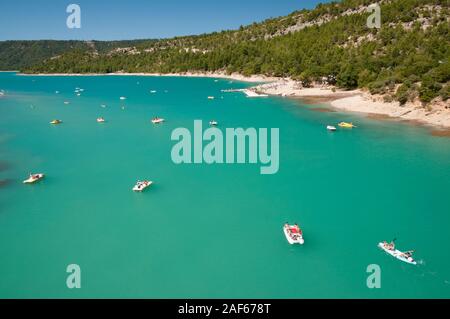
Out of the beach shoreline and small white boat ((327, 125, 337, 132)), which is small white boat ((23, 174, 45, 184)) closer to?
small white boat ((327, 125, 337, 132))

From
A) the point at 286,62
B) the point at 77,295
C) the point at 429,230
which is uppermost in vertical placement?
the point at 286,62

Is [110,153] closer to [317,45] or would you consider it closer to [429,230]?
[429,230]

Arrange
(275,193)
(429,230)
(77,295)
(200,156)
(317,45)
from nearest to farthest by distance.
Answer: (77,295) < (429,230) < (275,193) < (200,156) < (317,45)

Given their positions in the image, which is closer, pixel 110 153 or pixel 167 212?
pixel 167 212

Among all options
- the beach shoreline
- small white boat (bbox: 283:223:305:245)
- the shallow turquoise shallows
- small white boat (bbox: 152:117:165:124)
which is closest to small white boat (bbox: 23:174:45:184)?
the shallow turquoise shallows

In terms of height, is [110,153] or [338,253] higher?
[110,153]

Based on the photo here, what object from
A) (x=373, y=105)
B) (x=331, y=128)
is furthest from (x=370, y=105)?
(x=331, y=128)
